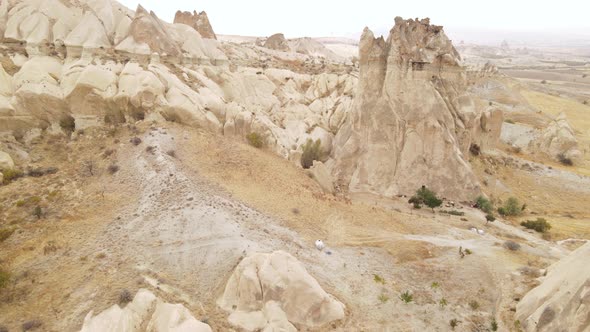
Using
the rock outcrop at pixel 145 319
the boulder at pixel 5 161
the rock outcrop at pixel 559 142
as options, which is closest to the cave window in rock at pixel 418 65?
the rock outcrop at pixel 145 319

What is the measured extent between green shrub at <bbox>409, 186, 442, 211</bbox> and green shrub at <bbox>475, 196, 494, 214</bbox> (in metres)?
3.48

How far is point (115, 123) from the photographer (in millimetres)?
31984

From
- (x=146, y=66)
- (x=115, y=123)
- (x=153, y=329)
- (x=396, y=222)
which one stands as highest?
(x=146, y=66)

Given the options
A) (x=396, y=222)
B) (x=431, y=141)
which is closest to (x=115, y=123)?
Answer: (x=396, y=222)

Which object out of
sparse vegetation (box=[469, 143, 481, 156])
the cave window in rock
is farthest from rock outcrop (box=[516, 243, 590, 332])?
sparse vegetation (box=[469, 143, 481, 156])

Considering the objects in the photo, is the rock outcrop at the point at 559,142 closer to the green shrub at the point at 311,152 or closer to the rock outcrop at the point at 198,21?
the green shrub at the point at 311,152

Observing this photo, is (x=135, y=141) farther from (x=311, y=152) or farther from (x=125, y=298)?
(x=311, y=152)

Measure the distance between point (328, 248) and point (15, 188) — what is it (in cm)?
1930

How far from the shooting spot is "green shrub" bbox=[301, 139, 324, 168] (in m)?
37.8

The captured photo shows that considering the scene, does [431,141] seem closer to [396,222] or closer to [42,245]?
[396,222]

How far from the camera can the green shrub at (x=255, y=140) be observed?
33.4 meters

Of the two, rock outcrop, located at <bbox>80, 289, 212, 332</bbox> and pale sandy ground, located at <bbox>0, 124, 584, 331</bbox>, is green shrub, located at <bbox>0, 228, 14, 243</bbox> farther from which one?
rock outcrop, located at <bbox>80, 289, 212, 332</bbox>

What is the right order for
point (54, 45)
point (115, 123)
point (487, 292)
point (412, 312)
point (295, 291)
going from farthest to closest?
point (54, 45) → point (115, 123) → point (487, 292) → point (412, 312) → point (295, 291)

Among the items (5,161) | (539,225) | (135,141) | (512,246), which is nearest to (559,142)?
(539,225)
